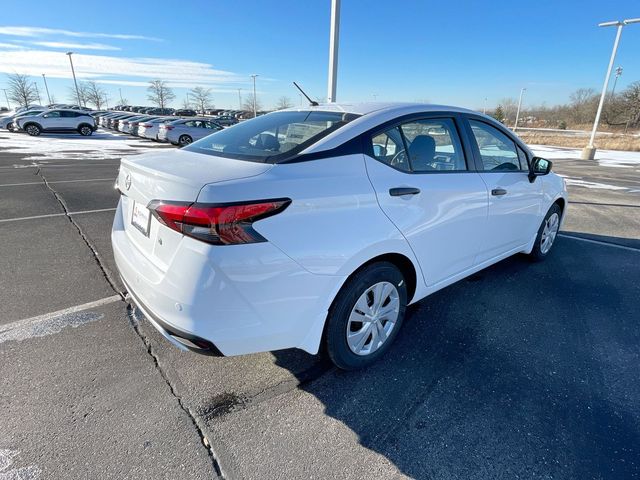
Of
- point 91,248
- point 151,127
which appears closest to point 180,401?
point 91,248

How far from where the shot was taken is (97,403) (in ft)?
7.09

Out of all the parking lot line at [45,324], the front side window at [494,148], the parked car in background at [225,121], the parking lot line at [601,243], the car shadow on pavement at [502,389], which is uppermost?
the front side window at [494,148]

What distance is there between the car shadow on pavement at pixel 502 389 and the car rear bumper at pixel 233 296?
2.12 ft

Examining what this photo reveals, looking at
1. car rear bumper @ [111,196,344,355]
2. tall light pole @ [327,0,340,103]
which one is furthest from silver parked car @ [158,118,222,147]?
car rear bumper @ [111,196,344,355]

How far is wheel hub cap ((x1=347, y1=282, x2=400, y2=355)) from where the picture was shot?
2373 mm

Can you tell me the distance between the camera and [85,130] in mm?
24703

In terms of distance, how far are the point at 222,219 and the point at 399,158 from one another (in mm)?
1293

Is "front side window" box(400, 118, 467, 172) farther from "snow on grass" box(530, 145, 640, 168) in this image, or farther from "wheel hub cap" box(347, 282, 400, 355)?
"snow on grass" box(530, 145, 640, 168)

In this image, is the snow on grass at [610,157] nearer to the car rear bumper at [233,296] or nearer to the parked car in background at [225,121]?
the car rear bumper at [233,296]

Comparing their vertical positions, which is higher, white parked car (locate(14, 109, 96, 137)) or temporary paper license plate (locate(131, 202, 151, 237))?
temporary paper license plate (locate(131, 202, 151, 237))

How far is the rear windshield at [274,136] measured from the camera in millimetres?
2209

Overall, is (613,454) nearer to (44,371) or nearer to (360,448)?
(360,448)

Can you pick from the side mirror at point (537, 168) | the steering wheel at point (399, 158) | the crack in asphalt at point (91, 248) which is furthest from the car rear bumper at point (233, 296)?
the side mirror at point (537, 168)

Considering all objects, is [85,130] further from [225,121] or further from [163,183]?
[163,183]
